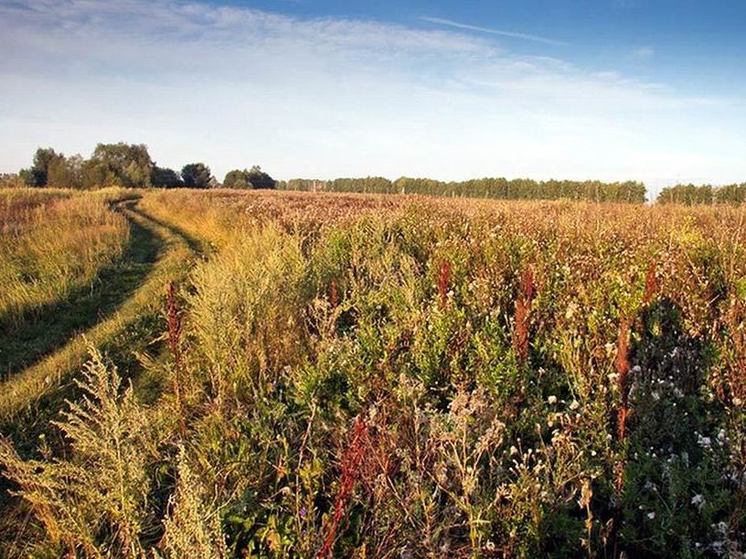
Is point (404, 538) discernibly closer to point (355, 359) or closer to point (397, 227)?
point (355, 359)

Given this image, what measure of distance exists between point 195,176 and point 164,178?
6126mm

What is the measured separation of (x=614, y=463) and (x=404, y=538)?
55.5 inches

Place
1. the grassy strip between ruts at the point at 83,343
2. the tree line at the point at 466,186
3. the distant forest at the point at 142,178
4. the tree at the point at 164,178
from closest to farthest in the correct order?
the grassy strip between ruts at the point at 83,343 < the tree line at the point at 466,186 < the distant forest at the point at 142,178 < the tree at the point at 164,178

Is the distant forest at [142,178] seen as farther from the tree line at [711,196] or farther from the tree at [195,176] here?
the tree line at [711,196]

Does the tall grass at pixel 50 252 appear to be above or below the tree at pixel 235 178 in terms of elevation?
below

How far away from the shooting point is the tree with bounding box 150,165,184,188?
66.4m

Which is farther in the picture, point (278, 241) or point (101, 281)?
point (101, 281)

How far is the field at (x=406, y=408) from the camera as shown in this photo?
2.90 metres

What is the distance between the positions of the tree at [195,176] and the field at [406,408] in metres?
69.9

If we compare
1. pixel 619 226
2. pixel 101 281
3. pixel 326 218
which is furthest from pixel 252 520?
pixel 326 218

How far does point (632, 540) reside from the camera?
286 cm

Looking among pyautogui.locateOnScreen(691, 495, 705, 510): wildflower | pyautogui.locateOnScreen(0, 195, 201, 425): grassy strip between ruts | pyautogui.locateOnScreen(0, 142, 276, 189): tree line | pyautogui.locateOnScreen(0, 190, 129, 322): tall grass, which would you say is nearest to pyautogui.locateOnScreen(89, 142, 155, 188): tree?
pyautogui.locateOnScreen(0, 142, 276, 189): tree line

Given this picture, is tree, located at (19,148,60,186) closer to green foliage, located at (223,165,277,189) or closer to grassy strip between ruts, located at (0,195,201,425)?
green foliage, located at (223,165,277,189)

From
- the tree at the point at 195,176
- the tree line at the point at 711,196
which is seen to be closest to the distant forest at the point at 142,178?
the tree at the point at 195,176
